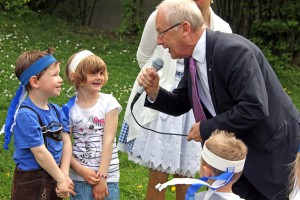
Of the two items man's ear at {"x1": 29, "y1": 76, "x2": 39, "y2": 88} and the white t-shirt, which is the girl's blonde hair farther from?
man's ear at {"x1": 29, "y1": 76, "x2": 39, "y2": 88}

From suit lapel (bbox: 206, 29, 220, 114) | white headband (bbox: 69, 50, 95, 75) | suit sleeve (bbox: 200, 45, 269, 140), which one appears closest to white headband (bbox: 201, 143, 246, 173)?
suit sleeve (bbox: 200, 45, 269, 140)

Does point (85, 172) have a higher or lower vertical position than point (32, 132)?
lower

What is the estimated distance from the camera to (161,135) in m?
5.13

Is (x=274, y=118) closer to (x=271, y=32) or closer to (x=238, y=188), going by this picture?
(x=238, y=188)

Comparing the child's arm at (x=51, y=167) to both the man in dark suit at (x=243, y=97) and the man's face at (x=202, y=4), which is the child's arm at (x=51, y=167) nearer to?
the man in dark suit at (x=243, y=97)

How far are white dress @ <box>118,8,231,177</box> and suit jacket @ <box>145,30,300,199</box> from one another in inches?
52.1

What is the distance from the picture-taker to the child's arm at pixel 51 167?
4051 millimetres

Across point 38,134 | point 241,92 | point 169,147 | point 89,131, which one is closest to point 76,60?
point 89,131

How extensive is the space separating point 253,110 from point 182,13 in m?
0.68

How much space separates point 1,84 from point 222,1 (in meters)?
6.07

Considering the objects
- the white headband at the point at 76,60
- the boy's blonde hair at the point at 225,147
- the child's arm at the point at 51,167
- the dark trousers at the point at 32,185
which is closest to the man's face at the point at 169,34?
the boy's blonde hair at the point at 225,147

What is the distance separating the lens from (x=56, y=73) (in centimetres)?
423

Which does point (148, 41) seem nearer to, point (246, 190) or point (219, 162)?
point (246, 190)

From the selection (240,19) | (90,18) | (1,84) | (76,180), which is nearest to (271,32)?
(240,19)
